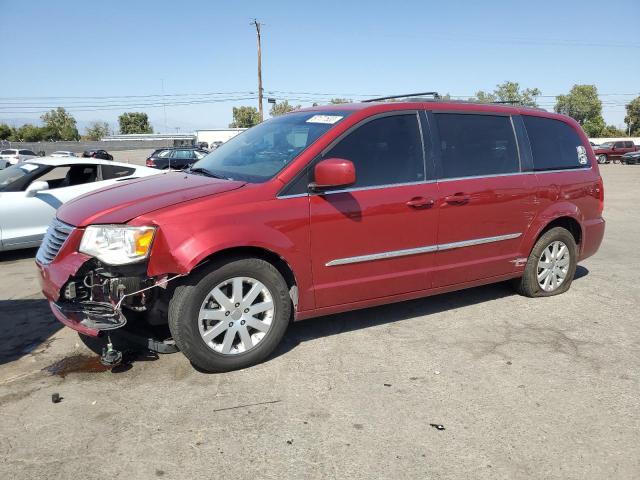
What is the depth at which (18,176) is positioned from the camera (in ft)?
23.5

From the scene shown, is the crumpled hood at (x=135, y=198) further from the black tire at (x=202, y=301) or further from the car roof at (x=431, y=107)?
the car roof at (x=431, y=107)

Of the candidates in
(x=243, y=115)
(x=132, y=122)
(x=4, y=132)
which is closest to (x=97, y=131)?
(x=132, y=122)

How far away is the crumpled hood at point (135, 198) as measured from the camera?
11.3 feet

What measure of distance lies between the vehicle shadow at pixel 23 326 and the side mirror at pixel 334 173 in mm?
2553

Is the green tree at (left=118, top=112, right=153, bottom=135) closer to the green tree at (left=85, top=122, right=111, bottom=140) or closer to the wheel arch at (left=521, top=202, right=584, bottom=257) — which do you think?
the green tree at (left=85, top=122, right=111, bottom=140)

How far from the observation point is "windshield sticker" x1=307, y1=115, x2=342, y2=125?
4.09 m

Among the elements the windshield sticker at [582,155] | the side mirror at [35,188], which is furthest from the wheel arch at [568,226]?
the side mirror at [35,188]

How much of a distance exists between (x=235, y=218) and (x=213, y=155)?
5.02ft

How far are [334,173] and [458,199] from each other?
4.35 ft

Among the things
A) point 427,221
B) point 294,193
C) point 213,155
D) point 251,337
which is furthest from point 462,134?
point 251,337

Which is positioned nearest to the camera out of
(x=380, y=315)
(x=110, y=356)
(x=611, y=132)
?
(x=110, y=356)

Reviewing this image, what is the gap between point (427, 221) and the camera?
14.0ft

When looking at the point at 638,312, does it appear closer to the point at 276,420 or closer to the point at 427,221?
the point at 427,221

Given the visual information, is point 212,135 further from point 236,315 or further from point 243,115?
point 236,315
